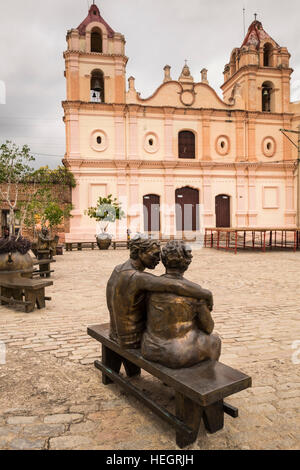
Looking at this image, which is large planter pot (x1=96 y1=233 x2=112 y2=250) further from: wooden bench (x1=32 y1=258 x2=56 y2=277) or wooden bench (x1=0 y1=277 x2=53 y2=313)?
wooden bench (x1=0 y1=277 x2=53 y2=313)

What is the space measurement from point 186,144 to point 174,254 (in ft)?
82.1

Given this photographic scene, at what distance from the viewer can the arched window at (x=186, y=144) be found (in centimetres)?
2638

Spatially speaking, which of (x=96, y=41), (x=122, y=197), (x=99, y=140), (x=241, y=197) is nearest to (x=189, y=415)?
(x=122, y=197)

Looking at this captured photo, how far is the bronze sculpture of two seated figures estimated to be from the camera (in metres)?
2.62

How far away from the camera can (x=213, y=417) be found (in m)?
2.53

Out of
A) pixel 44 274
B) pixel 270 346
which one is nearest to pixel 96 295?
pixel 44 274

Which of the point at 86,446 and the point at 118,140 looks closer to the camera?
the point at 86,446

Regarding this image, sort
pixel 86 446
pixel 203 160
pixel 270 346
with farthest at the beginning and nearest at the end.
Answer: pixel 203 160 < pixel 270 346 < pixel 86 446

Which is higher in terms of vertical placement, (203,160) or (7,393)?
(203,160)

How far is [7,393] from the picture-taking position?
10.5ft

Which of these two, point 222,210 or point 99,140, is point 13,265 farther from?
point 222,210
